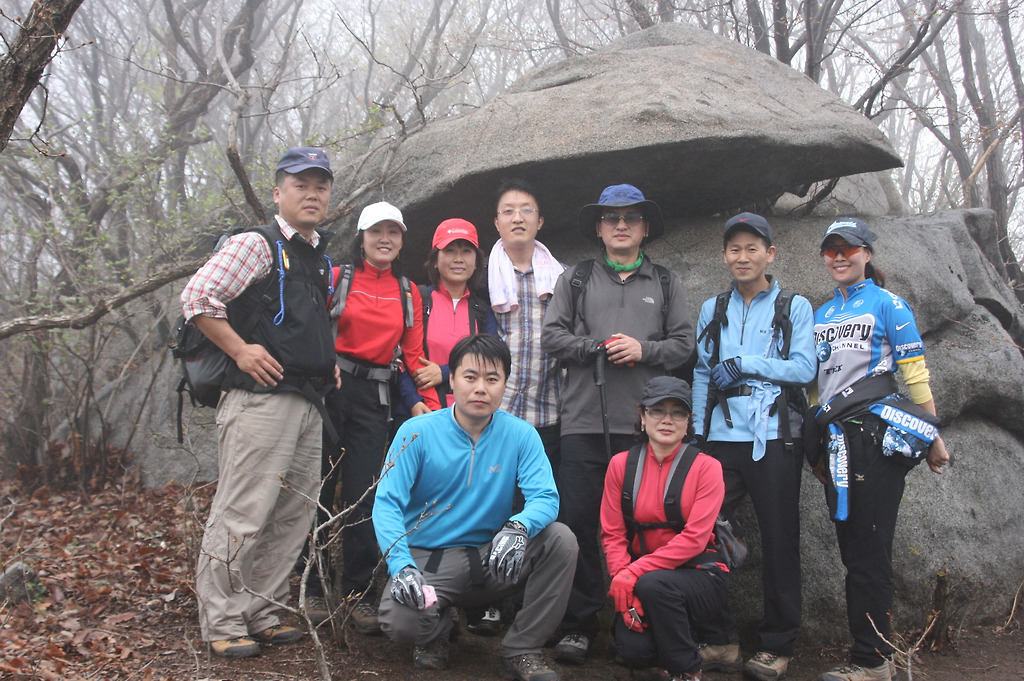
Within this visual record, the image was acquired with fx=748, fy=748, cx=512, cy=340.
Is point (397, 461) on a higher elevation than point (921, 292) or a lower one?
lower

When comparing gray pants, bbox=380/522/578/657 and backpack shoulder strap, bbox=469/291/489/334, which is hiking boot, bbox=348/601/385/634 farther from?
backpack shoulder strap, bbox=469/291/489/334

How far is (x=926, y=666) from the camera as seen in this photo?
4.60 m

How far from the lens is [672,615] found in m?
3.91

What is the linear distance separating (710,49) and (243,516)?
239 inches

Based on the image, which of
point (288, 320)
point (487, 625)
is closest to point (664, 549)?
point (487, 625)

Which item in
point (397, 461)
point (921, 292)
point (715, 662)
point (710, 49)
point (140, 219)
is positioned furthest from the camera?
point (140, 219)

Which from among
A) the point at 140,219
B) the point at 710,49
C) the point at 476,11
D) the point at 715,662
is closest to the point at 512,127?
the point at 710,49

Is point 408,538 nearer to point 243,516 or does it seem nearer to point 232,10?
point 243,516

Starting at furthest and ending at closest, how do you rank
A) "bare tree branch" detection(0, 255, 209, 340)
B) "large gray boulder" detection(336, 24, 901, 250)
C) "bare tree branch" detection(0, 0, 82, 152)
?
1. "bare tree branch" detection(0, 255, 209, 340)
2. "large gray boulder" detection(336, 24, 901, 250)
3. "bare tree branch" detection(0, 0, 82, 152)

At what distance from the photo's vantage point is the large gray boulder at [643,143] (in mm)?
5922

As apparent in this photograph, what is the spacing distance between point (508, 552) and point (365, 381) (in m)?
1.69

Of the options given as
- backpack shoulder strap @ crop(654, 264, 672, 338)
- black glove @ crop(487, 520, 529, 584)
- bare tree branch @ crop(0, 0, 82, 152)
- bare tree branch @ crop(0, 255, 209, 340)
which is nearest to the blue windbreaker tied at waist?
backpack shoulder strap @ crop(654, 264, 672, 338)

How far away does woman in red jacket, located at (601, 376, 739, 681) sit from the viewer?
393 centimetres

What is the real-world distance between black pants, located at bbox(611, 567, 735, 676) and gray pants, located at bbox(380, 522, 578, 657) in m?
0.40
